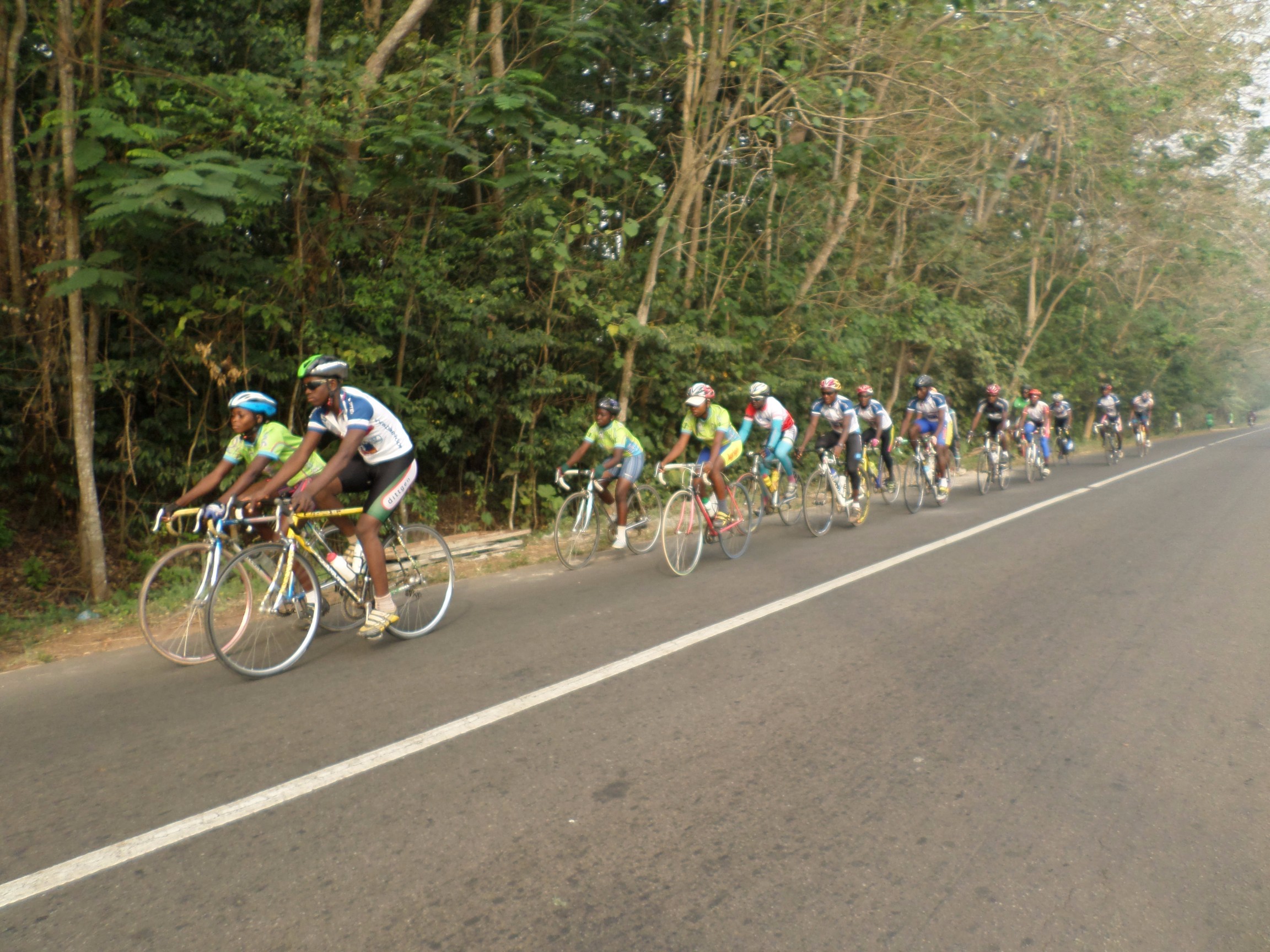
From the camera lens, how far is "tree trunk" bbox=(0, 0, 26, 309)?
8031 mm

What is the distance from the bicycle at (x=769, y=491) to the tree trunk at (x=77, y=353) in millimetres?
6953

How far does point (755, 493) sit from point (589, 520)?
8.53 ft

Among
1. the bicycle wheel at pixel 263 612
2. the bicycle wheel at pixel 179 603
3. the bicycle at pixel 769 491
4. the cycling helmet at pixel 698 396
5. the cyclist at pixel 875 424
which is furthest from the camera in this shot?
the cyclist at pixel 875 424

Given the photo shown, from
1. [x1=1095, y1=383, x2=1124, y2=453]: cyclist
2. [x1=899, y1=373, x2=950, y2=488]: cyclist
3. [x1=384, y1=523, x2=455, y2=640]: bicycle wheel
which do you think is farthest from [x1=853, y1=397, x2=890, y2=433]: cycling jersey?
[x1=1095, y1=383, x2=1124, y2=453]: cyclist

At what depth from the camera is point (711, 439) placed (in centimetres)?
1063

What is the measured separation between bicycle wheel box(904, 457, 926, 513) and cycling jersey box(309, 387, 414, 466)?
32.3ft

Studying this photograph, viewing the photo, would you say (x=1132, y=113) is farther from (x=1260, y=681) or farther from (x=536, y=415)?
(x=1260, y=681)

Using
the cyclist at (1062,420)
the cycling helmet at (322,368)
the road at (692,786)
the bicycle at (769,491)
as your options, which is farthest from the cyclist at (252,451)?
the cyclist at (1062,420)

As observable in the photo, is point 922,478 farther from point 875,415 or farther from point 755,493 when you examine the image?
point 755,493

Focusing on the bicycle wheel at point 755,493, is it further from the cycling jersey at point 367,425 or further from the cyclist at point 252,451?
the cyclist at point 252,451

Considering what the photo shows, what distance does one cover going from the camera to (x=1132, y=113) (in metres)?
23.6

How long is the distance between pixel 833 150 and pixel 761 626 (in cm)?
1346

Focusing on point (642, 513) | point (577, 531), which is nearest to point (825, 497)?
point (642, 513)

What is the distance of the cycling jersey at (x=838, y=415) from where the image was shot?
1282cm
